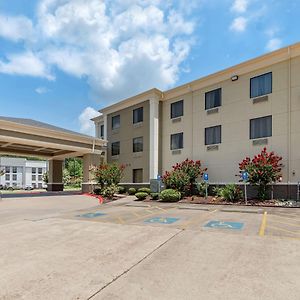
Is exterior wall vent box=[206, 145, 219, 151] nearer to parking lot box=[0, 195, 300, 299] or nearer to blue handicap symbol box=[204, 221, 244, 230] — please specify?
blue handicap symbol box=[204, 221, 244, 230]

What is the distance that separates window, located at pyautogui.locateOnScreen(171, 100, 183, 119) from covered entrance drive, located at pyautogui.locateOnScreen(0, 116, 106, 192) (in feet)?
26.9

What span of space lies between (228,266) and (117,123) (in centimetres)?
Result: 2724

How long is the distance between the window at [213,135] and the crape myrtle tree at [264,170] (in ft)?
14.8

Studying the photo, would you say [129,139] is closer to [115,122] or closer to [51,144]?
[115,122]

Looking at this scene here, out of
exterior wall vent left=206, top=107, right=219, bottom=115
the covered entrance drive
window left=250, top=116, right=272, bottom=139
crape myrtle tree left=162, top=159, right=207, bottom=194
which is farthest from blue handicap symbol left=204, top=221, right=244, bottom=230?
the covered entrance drive

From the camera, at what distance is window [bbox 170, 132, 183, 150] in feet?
85.8

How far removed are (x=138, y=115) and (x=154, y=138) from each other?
147 inches

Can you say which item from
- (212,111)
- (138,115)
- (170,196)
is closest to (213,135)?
(212,111)

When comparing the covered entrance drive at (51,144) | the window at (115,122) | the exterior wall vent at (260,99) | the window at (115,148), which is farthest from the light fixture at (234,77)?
the window at (115,148)

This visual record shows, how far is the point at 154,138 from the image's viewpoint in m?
27.0

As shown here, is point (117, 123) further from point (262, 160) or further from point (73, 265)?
point (73, 265)

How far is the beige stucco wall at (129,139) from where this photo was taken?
91.7ft

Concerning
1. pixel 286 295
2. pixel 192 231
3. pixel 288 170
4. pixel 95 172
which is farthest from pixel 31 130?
pixel 286 295

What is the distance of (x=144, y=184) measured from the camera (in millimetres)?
27734
